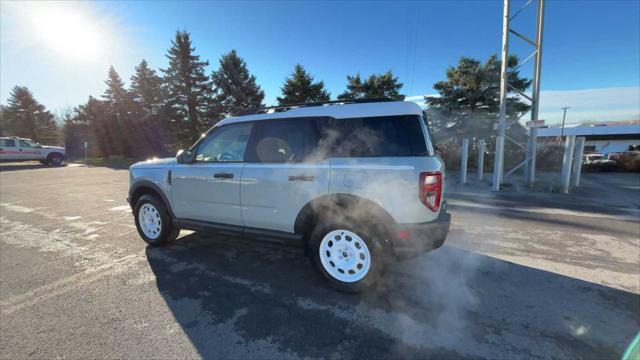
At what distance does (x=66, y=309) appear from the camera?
278 centimetres

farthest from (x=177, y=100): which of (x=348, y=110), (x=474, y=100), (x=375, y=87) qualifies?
(x=348, y=110)

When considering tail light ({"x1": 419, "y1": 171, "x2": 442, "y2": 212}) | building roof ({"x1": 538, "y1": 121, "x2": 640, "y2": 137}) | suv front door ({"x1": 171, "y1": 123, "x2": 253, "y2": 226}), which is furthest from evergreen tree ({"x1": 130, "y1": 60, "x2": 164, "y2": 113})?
building roof ({"x1": 538, "y1": 121, "x2": 640, "y2": 137})

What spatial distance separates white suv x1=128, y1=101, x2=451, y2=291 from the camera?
9.20ft

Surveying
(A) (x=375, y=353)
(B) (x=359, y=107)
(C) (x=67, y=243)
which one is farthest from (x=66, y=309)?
(B) (x=359, y=107)

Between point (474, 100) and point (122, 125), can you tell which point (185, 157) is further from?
point (122, 125)

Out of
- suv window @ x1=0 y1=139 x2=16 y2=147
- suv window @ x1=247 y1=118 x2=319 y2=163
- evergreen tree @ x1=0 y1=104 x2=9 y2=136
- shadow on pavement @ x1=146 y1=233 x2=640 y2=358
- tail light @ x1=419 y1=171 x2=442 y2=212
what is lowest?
shadow on pavement @ x1=146 y1=233 x2=640 y2=358

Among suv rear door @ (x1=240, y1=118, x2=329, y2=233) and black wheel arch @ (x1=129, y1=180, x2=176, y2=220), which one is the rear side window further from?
black wheel arch @ (x1=129, y1=180, x2=176, y2=220)

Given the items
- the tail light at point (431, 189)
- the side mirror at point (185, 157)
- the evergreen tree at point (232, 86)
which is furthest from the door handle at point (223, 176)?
the evergreen tree at point (232, 86)

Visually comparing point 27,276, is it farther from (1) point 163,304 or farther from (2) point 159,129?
(2) point 159,129

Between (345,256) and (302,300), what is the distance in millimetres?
629

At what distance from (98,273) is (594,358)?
4.95 m

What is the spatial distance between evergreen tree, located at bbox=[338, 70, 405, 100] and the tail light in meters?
20.1

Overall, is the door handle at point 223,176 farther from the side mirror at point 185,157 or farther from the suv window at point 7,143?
the suv window at point 7,143

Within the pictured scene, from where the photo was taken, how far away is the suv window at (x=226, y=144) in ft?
12.1
